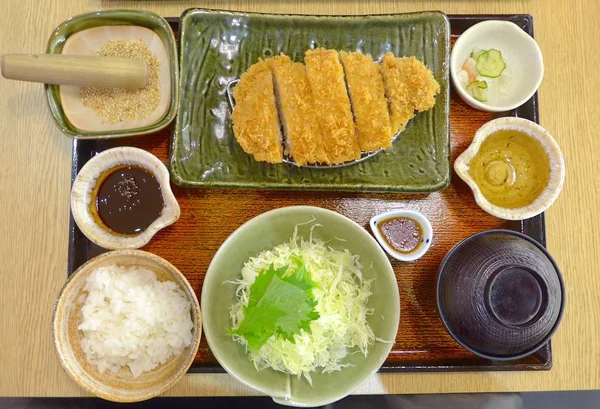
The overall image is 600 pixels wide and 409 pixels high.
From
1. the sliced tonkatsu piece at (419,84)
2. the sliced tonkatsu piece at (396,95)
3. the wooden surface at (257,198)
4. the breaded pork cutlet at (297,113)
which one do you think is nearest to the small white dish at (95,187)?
the wooden surface at (257,198)

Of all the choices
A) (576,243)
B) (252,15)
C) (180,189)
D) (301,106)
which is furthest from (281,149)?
(576,243)

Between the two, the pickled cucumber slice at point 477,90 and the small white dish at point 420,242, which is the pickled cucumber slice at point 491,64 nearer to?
the pickled cucumber slice at point 477,90

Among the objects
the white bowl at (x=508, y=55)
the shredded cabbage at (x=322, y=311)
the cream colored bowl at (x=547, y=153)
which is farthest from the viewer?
the white bowl at (x=508, y=55)

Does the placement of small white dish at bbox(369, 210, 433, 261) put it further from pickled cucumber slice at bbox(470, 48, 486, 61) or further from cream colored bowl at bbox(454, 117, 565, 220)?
pickled cucumber slice at bbox(470, 48, 486, 61)

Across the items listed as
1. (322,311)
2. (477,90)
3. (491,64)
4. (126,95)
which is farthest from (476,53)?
(126,95)

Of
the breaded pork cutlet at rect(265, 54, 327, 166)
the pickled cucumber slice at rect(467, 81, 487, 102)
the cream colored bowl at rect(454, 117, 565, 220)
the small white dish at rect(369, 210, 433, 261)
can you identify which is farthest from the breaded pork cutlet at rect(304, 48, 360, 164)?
the pickled cucumber slice at rect(467, 81, 487, 102)

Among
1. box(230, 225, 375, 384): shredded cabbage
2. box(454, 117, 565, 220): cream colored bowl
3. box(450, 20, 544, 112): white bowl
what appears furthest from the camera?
box(450, 20, 544, 112): white bowl
